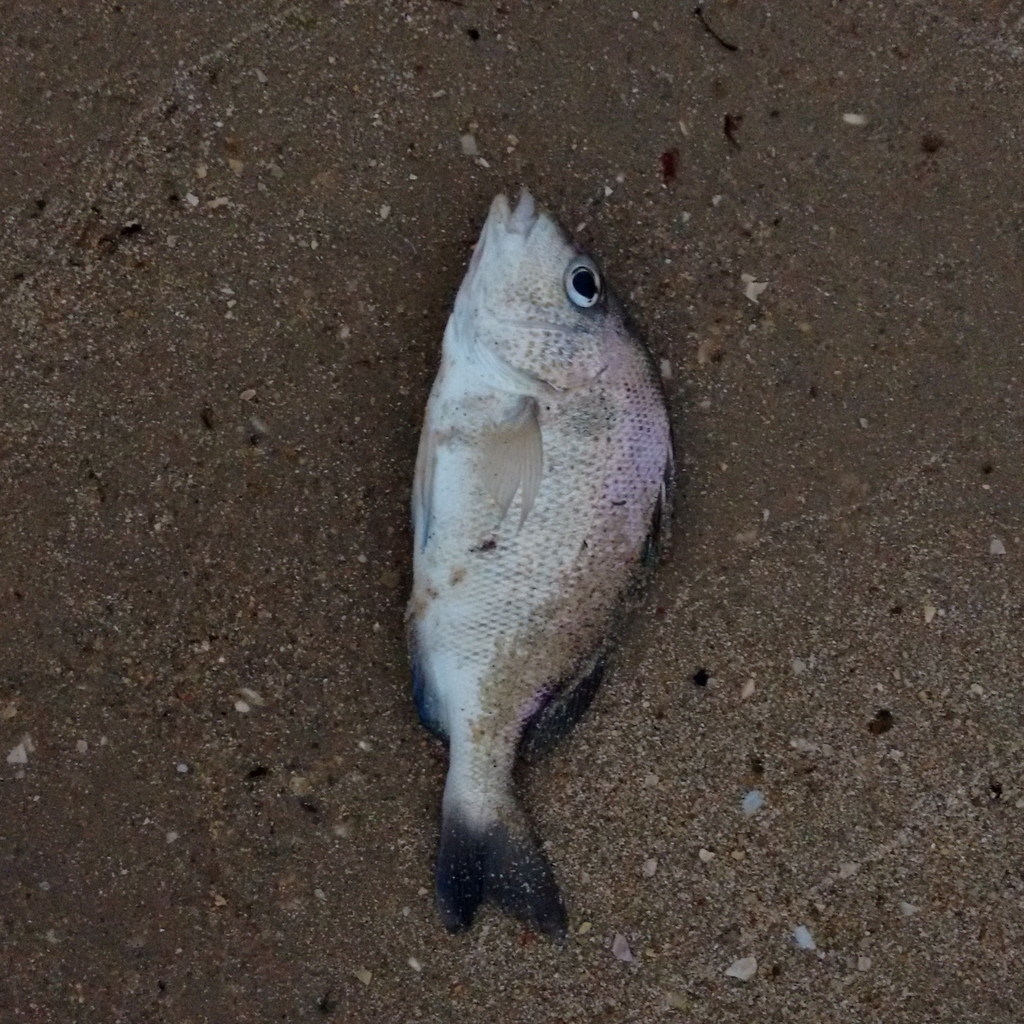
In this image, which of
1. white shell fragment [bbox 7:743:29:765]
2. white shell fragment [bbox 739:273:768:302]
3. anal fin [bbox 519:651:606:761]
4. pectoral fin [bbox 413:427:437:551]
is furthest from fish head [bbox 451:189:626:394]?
white shell fragment [bbox 7:743:29:765]

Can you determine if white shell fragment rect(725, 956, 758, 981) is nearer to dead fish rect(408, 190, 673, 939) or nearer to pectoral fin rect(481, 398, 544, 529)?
dead fish rect(408, 190, 673, 939)

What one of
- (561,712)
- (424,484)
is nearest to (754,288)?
(424,484)

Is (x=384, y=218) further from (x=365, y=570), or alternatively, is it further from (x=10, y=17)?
(x=10, y=17)

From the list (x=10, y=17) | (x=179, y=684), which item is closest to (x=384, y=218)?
(x=10, y=17)

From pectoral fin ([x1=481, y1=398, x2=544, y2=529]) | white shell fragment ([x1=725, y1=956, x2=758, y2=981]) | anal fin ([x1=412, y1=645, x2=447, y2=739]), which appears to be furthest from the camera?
white shell fragment ([x1=725, y1=956, x2=758, y2=981])

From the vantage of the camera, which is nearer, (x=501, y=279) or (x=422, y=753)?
(x=501, y=279)


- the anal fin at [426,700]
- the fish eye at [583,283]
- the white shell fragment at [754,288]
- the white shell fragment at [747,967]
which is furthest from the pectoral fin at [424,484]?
the white shell fragment at [747,967]

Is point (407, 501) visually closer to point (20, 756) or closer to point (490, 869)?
point (490, 869)
